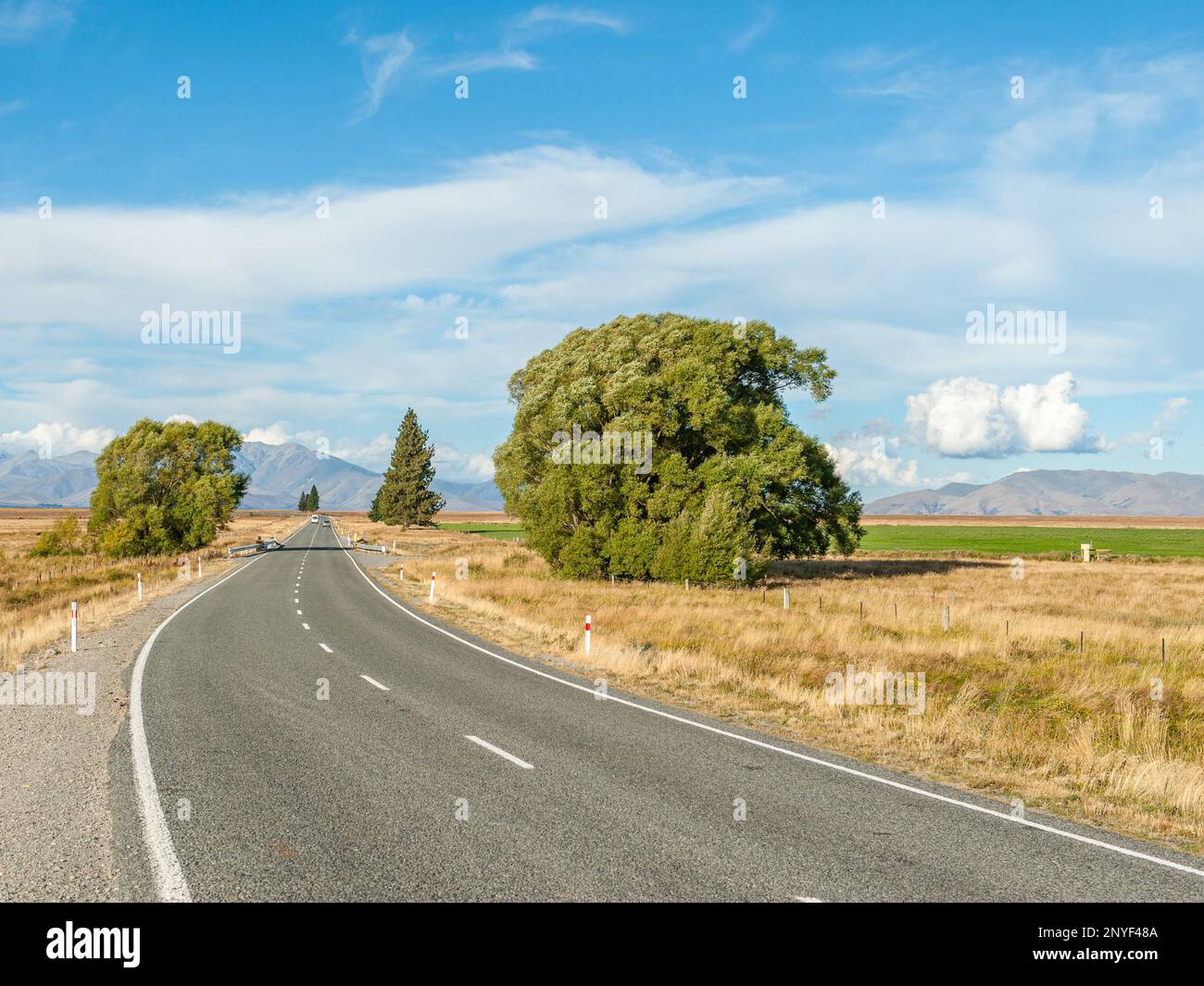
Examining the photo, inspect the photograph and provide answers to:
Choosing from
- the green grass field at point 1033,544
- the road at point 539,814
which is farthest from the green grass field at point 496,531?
the road at point 539,814

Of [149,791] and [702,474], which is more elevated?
[702,474]

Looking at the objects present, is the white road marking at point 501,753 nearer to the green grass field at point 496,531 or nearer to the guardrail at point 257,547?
the guardrail at point 257,547

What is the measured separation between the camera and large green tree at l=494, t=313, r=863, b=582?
115ft

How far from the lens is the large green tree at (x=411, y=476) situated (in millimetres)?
102250

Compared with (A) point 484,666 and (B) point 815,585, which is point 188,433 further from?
(A) point 484,666

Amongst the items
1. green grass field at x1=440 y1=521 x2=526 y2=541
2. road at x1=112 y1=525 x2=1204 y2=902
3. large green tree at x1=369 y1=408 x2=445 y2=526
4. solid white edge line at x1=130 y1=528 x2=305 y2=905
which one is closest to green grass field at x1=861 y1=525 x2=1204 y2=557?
green grass field at x1=440 y1=521 x2=526 y2=541

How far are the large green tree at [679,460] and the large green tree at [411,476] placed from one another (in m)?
62.7

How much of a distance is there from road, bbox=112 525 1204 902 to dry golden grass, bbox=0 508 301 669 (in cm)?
949

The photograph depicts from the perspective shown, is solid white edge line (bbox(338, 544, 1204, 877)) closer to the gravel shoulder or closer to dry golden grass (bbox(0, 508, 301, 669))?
the gravel shoulder

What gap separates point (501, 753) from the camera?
980 centimetres

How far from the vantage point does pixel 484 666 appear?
651 inches
